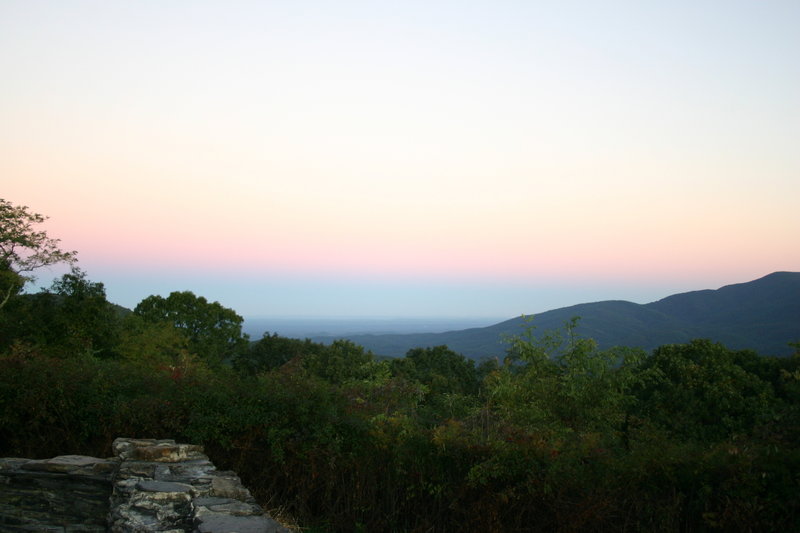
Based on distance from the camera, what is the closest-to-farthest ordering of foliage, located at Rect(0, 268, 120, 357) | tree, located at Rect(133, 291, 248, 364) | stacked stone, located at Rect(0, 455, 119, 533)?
stacked stone, located at Rect(0, 455, 119, 533)
foliage, located at Rect(0, 268, 120, 357)
tree, located at Rect(133, 291, 248, 364)

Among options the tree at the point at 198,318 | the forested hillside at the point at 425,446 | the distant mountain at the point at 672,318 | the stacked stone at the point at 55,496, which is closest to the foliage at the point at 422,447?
the forested hillside at the point at 425,446

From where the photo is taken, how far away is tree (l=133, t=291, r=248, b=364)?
40.6m

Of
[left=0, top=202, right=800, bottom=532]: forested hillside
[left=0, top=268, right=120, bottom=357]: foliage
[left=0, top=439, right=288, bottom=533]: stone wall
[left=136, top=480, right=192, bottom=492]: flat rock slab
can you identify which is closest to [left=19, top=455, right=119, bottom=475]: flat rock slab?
[left=0, top=439, right=288, bottom=533]: stone wall

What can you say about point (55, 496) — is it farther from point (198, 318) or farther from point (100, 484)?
point (198, 318)

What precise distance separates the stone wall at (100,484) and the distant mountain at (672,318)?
9887 cm

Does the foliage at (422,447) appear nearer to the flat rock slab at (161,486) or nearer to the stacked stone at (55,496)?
the stacked stone at (55,496)

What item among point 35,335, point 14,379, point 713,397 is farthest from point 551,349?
point 35,335

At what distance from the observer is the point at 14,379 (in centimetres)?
609

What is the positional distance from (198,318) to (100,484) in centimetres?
3865

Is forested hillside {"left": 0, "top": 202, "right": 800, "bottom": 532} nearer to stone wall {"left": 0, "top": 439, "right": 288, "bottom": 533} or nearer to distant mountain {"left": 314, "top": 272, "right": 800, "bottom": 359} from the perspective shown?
stone wall {"left": 0, "top": 439, "right": 288, "bottom": 533}

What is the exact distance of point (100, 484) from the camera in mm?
5383

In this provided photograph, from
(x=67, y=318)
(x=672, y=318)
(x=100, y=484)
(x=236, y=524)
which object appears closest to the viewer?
(x=236, y=524)

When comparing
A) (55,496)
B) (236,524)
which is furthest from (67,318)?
(236,524)

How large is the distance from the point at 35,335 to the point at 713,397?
2710 centimetres
